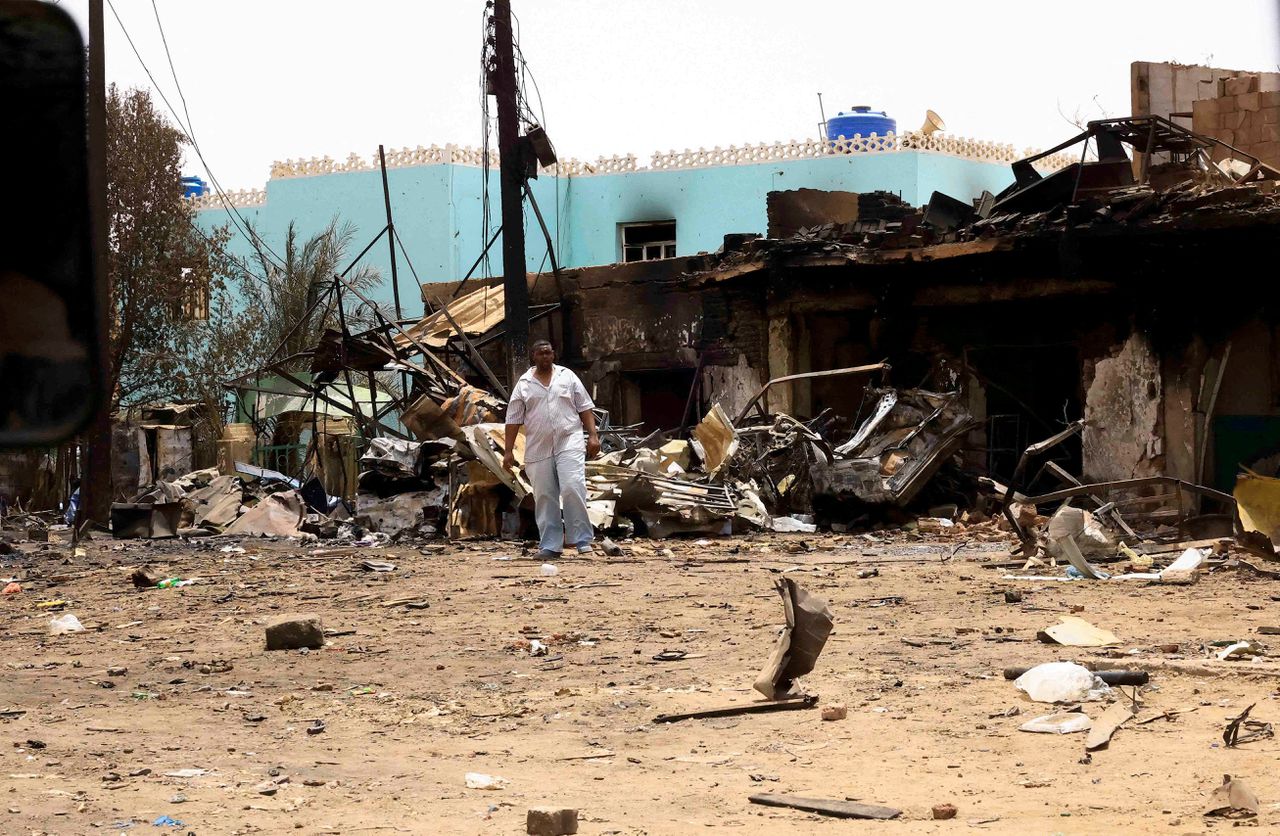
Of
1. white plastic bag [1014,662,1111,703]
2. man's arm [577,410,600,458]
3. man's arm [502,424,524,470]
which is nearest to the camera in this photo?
white plastic bag [1014,662,1111,703]

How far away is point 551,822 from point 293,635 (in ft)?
11.9

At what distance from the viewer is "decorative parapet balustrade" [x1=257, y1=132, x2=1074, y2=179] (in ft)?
88.8

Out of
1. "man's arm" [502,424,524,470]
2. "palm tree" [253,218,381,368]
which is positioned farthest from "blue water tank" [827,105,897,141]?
"man's arm" [502,424,524,470]

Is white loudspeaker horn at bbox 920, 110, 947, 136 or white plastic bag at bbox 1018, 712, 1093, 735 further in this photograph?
white loudspeaker horn at bbox 920, 110, 947, 136

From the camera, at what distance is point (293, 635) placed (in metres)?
7.11

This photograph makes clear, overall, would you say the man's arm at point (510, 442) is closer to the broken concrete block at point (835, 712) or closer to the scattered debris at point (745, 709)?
the scattered debris at point (745, 709)

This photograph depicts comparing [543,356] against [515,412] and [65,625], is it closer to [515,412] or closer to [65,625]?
[515,412]

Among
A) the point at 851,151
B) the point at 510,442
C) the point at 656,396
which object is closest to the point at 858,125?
the point at 851,151

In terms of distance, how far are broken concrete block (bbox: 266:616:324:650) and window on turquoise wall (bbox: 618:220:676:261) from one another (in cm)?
2241

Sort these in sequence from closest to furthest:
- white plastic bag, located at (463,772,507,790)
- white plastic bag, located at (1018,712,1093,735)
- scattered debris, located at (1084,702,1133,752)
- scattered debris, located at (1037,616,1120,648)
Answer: white plastic bag, located at (463,772,507,790)
scattered debris, located at (1084,702,1133,752)
white plastic bag, located at (1018,712,1093,735)
scattered debris, located at (1037,616,1120,648)

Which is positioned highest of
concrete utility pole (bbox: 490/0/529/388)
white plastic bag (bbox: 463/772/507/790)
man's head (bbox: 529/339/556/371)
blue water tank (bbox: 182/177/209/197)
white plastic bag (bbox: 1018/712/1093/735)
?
blue water tank (bbox: 182/177/209/197)

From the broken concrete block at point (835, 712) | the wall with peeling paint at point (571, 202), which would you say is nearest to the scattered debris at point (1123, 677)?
the broken concrete block at point (835, 712)

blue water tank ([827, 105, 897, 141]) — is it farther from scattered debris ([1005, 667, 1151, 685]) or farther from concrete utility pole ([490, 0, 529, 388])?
scattered debris ([1005, 667, 1151, 685])

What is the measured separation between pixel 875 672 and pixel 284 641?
113 inches
